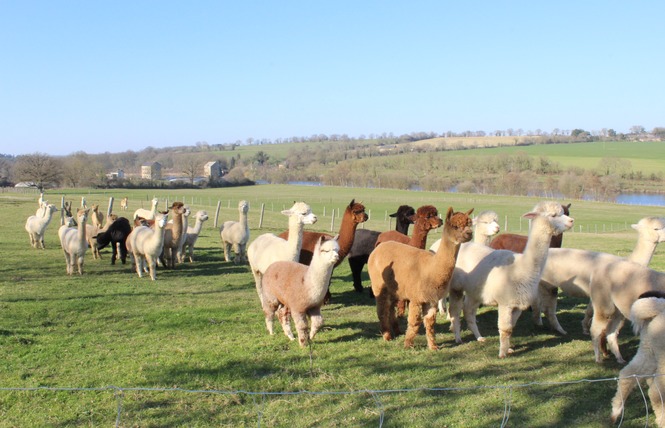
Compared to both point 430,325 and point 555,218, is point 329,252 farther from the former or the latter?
point 555,218

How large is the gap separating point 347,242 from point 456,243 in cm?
353

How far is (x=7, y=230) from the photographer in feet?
Answer: 77.8

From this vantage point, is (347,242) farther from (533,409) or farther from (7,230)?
(7,230)

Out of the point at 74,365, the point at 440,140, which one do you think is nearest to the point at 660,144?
the point at 440,140

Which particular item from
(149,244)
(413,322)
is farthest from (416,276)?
(149,244)

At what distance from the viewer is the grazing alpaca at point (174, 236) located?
15039 mm

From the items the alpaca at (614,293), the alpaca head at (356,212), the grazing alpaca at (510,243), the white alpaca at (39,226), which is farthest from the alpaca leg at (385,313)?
the white alpaca at (39,226)

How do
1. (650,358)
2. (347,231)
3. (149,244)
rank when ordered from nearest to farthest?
(650,358), (347,231), (149,244)

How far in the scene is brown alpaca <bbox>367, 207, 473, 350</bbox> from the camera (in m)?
7.49

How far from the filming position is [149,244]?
1366 centimetres

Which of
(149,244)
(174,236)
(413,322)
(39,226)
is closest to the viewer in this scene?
(413,322)

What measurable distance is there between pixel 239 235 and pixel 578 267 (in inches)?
391

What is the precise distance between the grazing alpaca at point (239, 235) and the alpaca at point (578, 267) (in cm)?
921

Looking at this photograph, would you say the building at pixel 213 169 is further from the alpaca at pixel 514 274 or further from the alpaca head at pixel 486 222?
the alpaca at pixel 514 274
